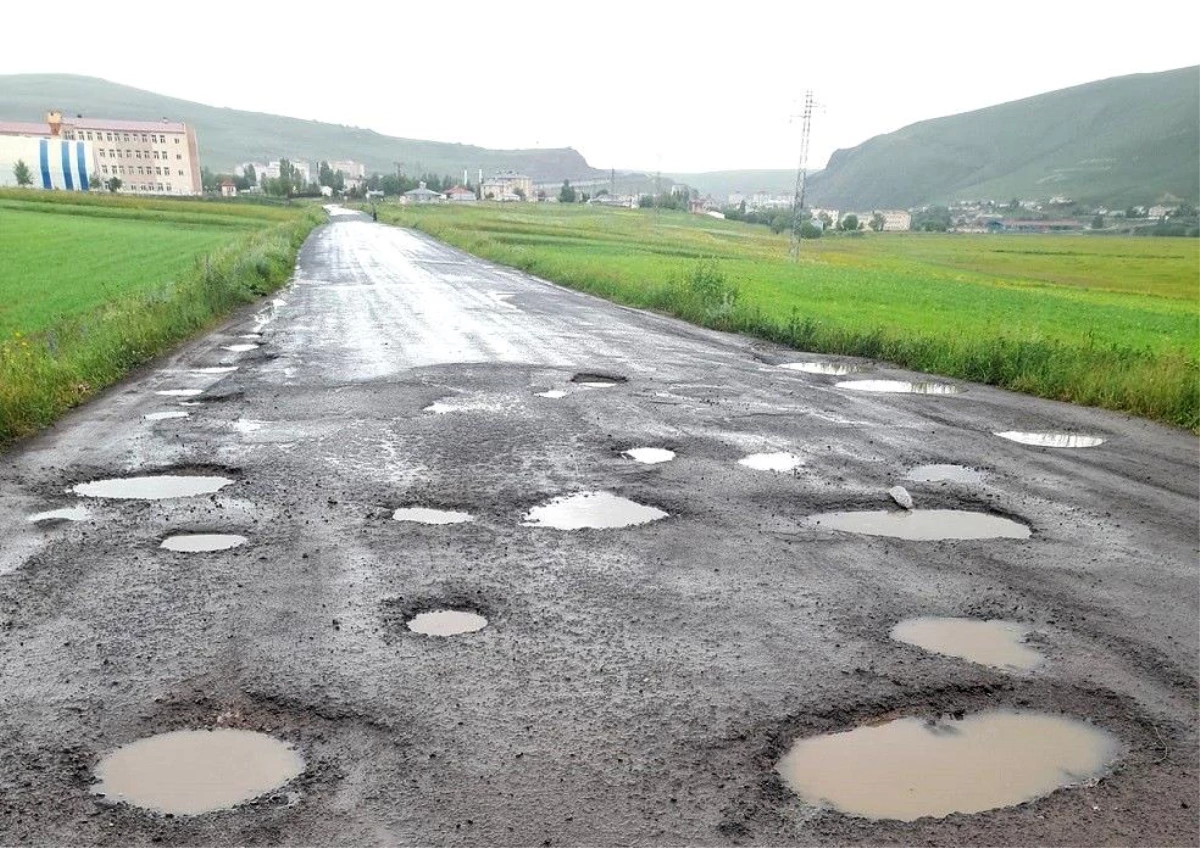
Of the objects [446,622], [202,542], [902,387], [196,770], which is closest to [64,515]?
[202,542]

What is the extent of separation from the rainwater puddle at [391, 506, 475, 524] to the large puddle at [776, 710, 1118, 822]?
11.4 ft

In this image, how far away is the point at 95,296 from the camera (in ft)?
73.2

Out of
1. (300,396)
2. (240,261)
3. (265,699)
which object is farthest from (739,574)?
(240,261)

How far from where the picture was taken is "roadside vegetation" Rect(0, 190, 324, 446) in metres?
10.1

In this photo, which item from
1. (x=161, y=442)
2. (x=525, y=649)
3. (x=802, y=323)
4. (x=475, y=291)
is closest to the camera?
(x=525, y=649)

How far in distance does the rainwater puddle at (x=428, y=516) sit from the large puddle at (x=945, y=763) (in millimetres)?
3479

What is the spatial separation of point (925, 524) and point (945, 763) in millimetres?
3369

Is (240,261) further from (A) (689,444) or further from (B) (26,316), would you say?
(A) (689,444)

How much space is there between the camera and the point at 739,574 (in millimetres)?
5758

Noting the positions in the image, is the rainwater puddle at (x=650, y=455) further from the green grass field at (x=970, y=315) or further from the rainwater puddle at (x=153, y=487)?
the green grass field at (x=970, y=315)

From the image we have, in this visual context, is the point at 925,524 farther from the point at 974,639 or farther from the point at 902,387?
the point at 902,387

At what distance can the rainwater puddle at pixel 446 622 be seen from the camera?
4855 millimetres

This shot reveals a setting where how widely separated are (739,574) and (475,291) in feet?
66.5

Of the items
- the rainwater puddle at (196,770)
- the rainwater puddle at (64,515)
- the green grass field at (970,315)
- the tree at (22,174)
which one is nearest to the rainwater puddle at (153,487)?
the rainwater puddle at (64,515)
